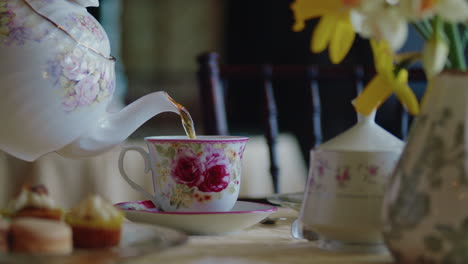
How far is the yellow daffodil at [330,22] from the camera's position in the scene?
0.50 meters

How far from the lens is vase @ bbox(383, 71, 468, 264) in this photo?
0.46 meters

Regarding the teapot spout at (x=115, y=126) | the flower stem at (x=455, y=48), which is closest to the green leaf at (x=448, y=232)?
the flower stem at (x=455, y=48)

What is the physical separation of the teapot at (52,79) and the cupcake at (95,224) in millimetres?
159

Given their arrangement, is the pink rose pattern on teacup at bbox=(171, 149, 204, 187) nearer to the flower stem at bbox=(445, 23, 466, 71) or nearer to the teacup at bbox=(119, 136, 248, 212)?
the teacup at bbox=(119, 136, 248, 212)

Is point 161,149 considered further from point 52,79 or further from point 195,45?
point 195,45

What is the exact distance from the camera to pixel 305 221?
1.92ft

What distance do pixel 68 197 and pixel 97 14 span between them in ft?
7.77

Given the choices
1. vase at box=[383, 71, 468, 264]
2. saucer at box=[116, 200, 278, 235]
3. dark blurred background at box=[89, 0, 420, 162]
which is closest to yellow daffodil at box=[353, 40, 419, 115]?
vase at box=[383, 71, 468, 264]

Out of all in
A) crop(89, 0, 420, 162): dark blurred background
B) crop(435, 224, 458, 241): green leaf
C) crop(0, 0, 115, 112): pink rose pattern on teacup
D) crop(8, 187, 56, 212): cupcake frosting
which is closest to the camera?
crop(435, 224, 458, 241): green leaf

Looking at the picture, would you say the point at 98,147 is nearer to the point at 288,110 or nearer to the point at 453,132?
the point at 453,132

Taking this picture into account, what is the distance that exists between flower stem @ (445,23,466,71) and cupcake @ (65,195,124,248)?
9.9 inches

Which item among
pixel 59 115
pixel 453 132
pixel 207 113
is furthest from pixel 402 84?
pixel 207 113

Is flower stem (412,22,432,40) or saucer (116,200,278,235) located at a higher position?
flower stem (412,22,432,40)

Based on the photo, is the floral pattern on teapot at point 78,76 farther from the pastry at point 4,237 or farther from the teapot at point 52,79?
the pastry at point 4,237
